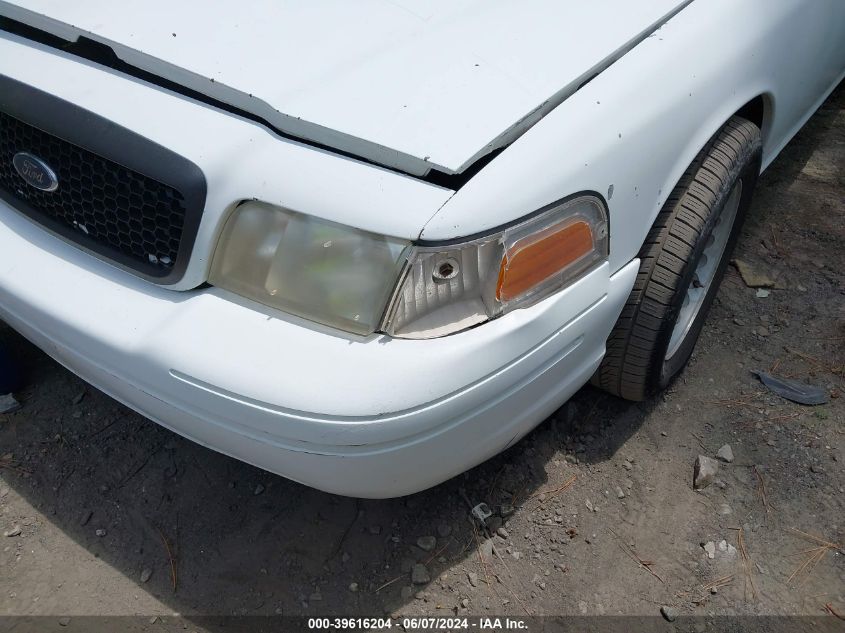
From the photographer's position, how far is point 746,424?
7.59ft

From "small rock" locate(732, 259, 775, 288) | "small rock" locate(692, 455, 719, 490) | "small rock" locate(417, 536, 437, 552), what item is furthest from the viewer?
"small rock" locate(732, 259, 775, 288)

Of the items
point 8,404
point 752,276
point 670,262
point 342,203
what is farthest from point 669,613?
point 8,404

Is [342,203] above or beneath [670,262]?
above

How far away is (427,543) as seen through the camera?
2.04m

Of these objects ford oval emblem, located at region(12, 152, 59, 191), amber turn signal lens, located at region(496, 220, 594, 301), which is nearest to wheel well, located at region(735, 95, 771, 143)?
amber turn signal lens, located at region(496, 220, 594, 301)

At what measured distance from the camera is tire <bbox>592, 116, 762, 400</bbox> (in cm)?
194

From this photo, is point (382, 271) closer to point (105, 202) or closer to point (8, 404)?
point (105, 202)

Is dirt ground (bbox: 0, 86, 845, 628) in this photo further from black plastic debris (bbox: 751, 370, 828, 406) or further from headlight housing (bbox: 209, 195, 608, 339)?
headlight housing (bbox: 209, 195, 608, 339)

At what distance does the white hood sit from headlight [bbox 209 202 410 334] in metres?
0.17

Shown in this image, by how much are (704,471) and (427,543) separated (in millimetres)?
831

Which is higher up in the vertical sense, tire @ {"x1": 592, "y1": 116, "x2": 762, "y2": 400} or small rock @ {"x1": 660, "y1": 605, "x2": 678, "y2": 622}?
tire @ {"x1": 592, "y1": 116, "x2": 762, "y2": 400}

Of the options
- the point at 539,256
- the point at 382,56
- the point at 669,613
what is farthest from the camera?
the point at 669,613

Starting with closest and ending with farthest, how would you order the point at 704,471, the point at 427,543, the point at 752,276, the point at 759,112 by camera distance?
the point at 427,543
the point at 704,471
the point at 759,112
the point at 752,276

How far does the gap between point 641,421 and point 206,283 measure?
56.0 inches
